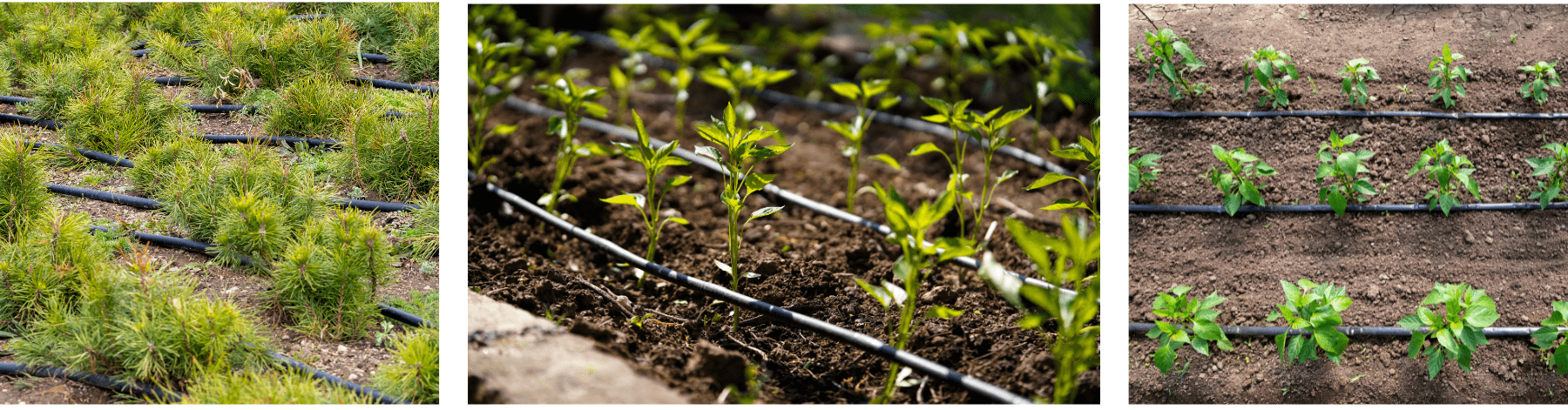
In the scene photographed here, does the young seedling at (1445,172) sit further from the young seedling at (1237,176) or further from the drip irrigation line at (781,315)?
the drip irrigation line at (781,315)

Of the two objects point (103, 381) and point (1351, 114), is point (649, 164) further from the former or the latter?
point (1351, 114)

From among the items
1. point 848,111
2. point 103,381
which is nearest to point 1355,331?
point 848,111

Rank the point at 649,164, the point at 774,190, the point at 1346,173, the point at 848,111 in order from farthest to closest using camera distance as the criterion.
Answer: the point at 848,111 < the point at 774,190 < the point at 649,164 < the point at 1346,173

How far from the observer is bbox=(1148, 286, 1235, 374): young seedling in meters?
1.19

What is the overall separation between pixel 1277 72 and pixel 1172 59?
0.19 meters

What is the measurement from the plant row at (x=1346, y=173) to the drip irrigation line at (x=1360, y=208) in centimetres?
1

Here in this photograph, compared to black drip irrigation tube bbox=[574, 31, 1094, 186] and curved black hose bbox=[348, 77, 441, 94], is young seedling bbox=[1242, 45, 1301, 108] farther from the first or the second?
curved black hose bbox=[348, 77, 441, 94]

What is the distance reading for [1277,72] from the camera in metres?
1.23

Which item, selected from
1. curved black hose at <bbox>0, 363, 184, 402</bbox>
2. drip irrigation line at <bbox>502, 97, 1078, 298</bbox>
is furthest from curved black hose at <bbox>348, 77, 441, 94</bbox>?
curved black hose at <bbox>0, 363, 184, 402</bbox>

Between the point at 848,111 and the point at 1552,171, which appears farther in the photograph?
the point at 848,111

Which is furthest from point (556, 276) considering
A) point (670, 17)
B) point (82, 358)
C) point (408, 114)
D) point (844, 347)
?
point (670, 17)

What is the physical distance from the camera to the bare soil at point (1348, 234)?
122cm

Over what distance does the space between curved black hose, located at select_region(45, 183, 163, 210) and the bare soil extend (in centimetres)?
176

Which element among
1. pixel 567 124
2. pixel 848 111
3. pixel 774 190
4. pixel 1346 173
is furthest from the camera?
pixel 848 111
